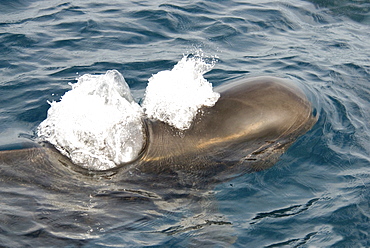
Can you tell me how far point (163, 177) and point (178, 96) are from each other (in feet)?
3.30

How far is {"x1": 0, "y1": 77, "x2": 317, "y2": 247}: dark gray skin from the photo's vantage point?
16.9 ft

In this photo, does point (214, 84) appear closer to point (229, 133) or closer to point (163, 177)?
point (229, 133)

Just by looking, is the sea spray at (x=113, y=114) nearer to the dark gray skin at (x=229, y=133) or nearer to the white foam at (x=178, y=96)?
the white foam at (x=178, y=96)

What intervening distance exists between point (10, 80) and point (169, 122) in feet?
14.0

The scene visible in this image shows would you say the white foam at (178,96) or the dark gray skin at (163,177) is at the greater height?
the white foam at (178,96)

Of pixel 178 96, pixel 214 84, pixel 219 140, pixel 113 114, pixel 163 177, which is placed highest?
pixel 178 96

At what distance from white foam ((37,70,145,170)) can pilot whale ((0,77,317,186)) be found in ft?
0.34

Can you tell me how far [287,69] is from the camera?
9.63 meters

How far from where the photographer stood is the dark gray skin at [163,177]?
5.14 meters

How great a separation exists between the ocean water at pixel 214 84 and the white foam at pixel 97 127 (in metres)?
0.33

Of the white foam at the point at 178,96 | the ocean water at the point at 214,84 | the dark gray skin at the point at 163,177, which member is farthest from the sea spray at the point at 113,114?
the ocean water at the point at 214,84

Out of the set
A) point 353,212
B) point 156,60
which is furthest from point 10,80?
point 353,212

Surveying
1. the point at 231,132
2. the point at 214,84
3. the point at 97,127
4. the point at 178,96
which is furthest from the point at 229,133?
the point at 214,84

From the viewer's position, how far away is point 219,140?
18.9ft
